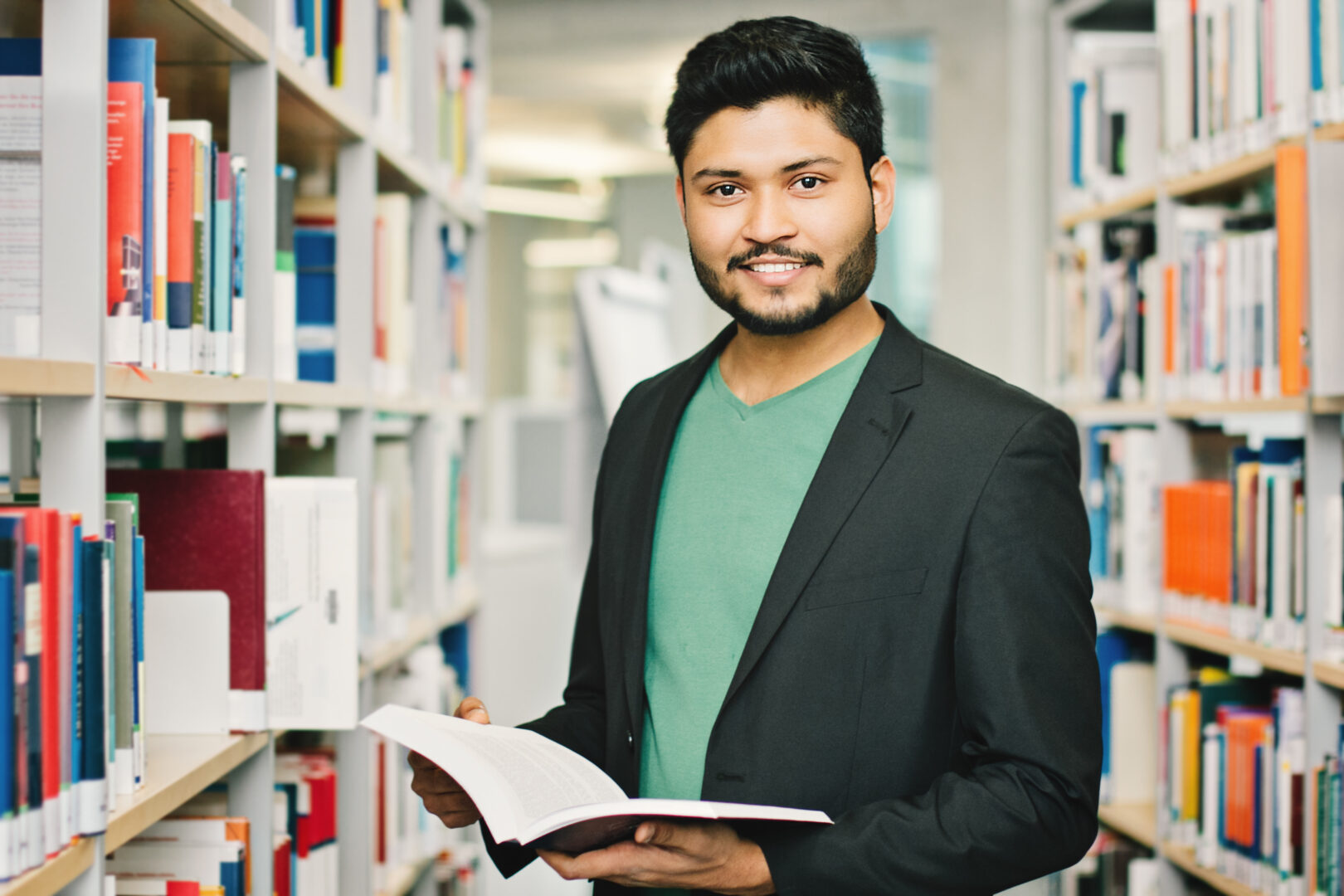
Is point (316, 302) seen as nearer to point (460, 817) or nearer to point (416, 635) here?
point (416, 635)

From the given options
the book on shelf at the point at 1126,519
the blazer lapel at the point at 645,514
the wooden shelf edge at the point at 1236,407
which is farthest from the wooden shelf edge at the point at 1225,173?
the blazer lapel at the point at 645,514

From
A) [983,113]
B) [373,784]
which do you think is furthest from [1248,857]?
[983,113]

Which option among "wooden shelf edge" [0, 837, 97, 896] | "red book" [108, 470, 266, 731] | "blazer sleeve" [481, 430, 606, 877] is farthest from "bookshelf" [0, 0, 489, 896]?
"blazer sleeve" [481, 430, 606, 877]

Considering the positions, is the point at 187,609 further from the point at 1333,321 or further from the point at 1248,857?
the point at 1248,857

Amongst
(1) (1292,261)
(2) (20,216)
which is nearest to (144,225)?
→ (2) (20,216)

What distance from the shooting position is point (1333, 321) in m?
1.86

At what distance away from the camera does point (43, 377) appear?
97 centimetres

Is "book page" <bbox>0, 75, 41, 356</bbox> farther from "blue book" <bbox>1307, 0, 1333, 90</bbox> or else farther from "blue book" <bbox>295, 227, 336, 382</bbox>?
"blue book" <bbox>1307, 0, 1333, 90</bbox>

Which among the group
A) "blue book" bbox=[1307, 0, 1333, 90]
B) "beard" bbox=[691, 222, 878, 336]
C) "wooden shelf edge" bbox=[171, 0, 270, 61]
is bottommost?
"beard" bbox=[691, 222, 878, 336]

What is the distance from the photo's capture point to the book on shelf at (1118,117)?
2.83 meters

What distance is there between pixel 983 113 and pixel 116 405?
345cm

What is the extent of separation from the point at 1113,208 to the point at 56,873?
259 centimetres

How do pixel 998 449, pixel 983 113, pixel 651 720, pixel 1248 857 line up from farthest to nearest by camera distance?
pixel 983 113 < pixel 1248 857 < pixel 651 720 < pixel 998 449

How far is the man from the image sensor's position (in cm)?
114
